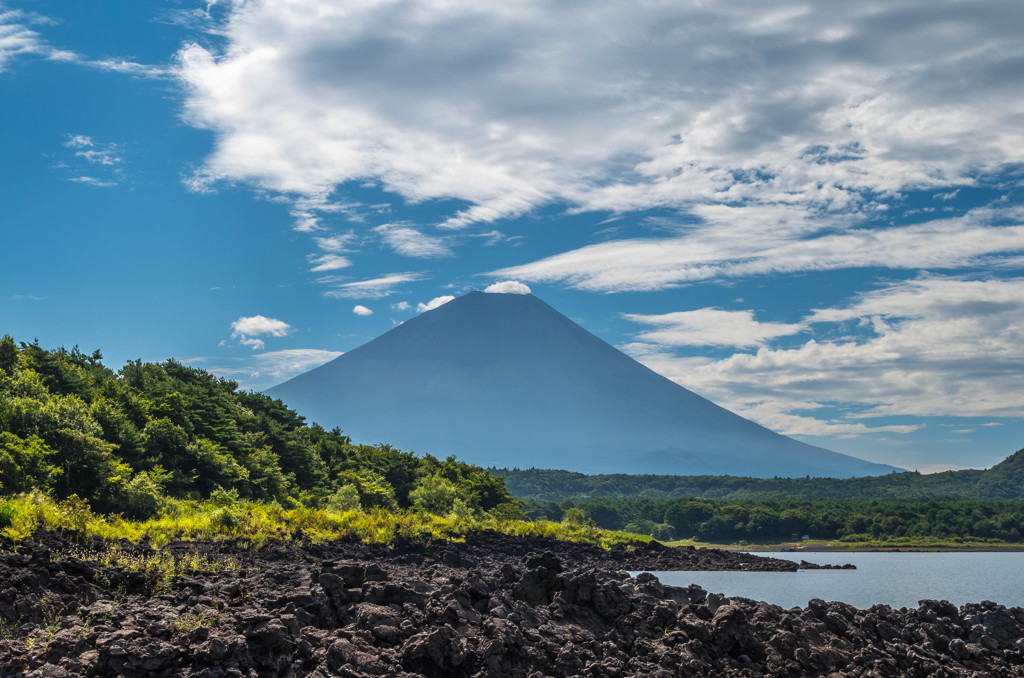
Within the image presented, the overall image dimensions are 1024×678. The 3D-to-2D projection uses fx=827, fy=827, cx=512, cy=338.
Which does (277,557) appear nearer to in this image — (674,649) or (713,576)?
(674,649)

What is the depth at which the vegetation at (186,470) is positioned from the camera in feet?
93.7

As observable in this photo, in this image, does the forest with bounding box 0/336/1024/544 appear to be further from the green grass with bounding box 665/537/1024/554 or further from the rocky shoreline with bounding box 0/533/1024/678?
the rocky shoreline with bounding box 0/533/1024/678

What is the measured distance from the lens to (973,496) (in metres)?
141

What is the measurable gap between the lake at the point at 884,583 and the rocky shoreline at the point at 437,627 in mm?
13371

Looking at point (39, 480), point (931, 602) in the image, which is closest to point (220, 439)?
point (39, 480)

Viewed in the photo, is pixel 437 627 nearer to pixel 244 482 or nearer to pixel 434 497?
pixel 244 482

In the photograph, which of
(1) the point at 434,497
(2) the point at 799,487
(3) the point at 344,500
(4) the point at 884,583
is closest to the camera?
(4) the point at 884,583

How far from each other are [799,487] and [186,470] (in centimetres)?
12885

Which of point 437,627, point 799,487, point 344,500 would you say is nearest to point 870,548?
point 344,500

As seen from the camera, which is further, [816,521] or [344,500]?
[816,521]

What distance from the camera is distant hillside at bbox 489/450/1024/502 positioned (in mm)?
140500

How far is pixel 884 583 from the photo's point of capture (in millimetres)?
40469

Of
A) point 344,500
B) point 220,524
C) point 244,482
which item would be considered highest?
point 244,482

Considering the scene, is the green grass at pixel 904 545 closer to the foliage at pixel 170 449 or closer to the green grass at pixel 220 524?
the foliage at pixel 170 449
